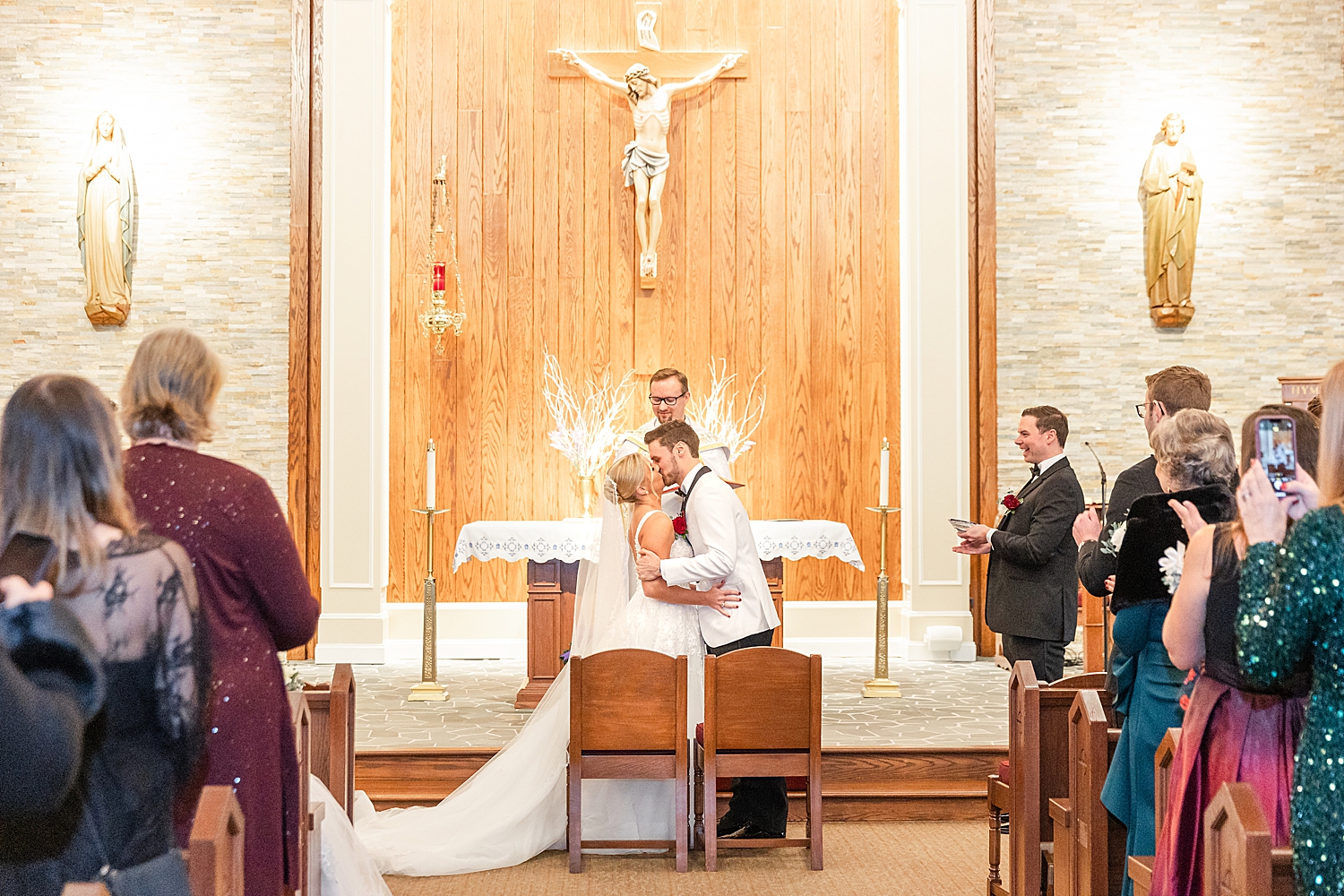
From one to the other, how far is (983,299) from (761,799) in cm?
454

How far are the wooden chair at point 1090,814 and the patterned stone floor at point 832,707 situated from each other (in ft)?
7.31

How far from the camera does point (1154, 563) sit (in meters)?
3.30

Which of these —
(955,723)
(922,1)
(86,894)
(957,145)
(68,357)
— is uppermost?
(922,1)

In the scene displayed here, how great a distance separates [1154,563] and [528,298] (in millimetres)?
6004

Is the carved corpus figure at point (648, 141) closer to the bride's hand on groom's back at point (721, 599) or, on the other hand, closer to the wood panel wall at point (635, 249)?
the wood panel wall at point (635, 249)

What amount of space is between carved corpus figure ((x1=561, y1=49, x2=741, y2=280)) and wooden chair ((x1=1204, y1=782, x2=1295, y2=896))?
22.2 feet

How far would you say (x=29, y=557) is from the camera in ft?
5.91

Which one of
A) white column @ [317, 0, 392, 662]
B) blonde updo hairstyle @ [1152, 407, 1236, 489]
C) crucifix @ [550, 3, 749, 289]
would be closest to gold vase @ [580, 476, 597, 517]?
white column @ [317, 0, 392, 662]

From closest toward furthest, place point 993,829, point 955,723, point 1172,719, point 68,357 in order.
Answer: point 1172,719
point 993,829
point 955,723
point 68,357

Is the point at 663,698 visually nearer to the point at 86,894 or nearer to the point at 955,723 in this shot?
the point at 955,723

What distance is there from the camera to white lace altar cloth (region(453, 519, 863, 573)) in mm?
6559

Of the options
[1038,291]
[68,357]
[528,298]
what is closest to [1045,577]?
[1038,291]

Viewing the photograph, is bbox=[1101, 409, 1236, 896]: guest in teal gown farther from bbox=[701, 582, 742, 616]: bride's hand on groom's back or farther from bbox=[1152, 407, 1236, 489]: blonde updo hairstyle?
bbox=[701, 582, 742, 616]: bride's hand on groom's back

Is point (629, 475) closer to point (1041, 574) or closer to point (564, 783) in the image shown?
point (564, 783)
